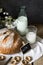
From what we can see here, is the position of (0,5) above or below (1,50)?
above

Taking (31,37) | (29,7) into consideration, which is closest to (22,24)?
(31,37)

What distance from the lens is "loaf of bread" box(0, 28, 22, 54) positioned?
89 cm

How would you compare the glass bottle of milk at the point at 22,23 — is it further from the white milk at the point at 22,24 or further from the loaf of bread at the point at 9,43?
the loaf of bread at the point at 9,43

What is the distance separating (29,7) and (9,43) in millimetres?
468

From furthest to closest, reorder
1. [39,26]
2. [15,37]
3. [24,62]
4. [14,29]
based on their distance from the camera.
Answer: [39,26] → [14,29] → [15,37] → [24,62]

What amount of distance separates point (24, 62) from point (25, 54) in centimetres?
8

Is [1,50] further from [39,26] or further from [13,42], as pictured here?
[39,26]

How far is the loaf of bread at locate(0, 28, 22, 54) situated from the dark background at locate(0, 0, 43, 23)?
0.37m

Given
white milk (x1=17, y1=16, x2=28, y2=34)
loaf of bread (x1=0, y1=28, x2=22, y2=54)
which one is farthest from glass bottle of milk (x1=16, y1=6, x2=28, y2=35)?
loaf of bread (x1=0, y1=28, x2=22, y2=54)

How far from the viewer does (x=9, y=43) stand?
90 cm

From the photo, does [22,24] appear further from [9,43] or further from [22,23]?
[9,43]

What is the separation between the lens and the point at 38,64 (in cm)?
86

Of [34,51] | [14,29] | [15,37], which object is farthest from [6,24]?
[34,51]

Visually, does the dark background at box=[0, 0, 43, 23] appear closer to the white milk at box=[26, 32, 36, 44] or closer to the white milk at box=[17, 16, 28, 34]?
the white milk at box=[17, 16, 28, 34]
